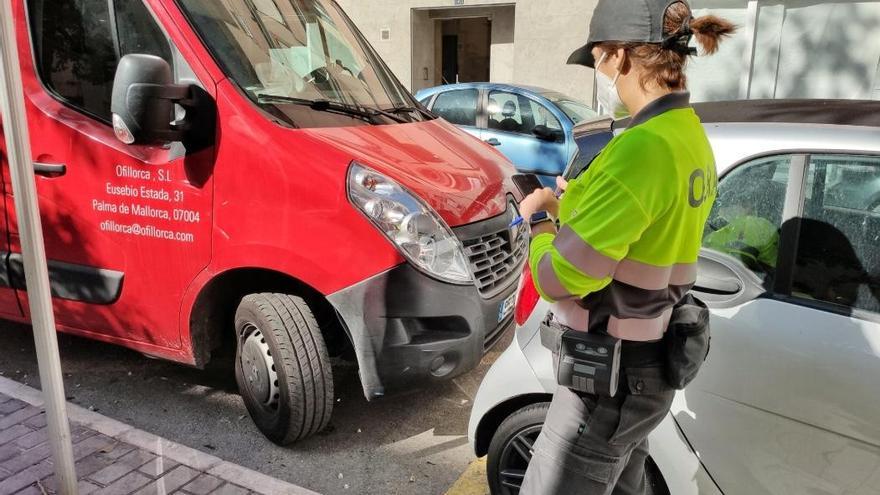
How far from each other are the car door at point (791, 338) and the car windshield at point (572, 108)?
5866 mm

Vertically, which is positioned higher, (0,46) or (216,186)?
(0,46)

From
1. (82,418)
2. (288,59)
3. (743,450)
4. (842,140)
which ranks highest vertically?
(288,59)

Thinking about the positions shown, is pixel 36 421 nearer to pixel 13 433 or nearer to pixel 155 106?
pixel 13 433

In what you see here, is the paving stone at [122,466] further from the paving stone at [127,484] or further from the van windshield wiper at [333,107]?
the van windshield wiper at [333,107]

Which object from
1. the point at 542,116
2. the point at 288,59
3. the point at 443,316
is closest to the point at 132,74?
the point at 288,59

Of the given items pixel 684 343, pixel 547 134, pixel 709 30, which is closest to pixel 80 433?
pixel 684 343

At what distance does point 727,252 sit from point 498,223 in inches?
47.8

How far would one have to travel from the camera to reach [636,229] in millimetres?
1510

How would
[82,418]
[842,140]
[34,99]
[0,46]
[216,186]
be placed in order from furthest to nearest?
[34,99], [82,418], [216,186], [842,140], [0,46]

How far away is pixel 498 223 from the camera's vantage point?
322 centimetres

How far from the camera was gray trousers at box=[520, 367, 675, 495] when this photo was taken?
1.71 m

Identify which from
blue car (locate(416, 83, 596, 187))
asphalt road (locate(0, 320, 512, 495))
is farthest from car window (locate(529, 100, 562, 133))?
asphalt road (locate(0, 320, 512, 495))

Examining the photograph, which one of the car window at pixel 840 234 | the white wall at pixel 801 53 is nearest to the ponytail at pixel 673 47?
the car window at pixel 840 234

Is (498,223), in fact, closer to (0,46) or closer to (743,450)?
(743,450)
